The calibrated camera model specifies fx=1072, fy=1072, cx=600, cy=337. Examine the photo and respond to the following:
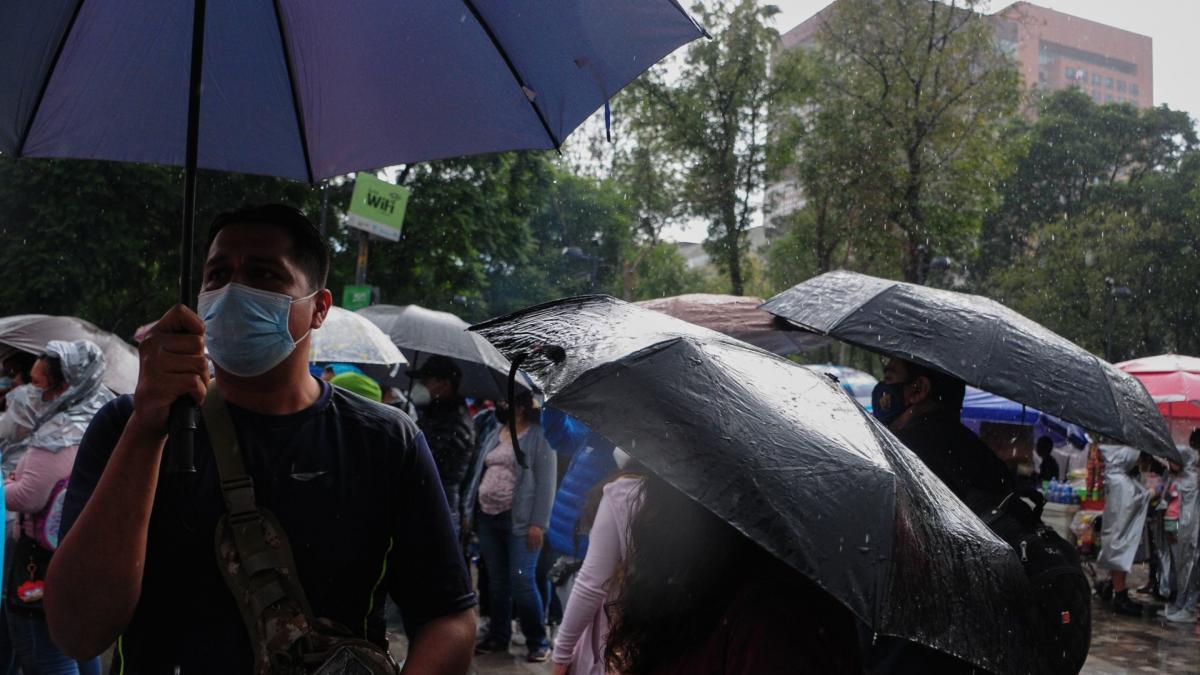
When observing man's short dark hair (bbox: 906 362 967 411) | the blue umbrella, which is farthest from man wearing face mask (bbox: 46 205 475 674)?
man's short dark hair (bbox: 906 362 967 411)

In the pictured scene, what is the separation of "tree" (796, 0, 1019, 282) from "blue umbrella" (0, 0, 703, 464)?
23835mm

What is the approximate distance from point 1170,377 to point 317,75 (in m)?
11.0

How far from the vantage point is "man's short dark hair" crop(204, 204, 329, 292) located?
2320mm

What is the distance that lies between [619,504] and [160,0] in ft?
7.09

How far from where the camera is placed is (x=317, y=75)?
118 inches

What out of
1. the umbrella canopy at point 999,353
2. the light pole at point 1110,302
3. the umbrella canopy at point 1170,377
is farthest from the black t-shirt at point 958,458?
the light pole at point 1110,302

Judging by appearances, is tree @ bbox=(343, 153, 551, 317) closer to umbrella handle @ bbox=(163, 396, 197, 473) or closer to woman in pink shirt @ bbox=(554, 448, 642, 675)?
woman in pink shirt @ bbox=(554, 448, 642, 675)

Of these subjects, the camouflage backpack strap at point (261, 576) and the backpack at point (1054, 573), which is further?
the backpack at point (1054, 573)

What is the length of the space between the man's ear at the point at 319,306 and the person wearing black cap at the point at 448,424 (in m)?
5.44

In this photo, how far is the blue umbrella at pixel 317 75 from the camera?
2834 millimetres

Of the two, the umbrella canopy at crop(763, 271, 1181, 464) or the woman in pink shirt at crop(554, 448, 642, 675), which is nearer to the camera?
the umbrella canopy at crop(763, 271, 1181, 464)

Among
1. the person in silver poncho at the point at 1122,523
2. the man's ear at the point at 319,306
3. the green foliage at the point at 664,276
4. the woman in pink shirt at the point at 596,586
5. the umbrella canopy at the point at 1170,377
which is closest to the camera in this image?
the man's ear at the point at 319,306

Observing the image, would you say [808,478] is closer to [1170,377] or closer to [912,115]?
[1170,377]

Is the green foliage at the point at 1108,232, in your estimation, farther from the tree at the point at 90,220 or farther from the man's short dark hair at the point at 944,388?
the man's short dark hair at the point at 944,388
